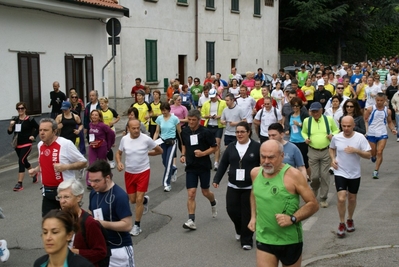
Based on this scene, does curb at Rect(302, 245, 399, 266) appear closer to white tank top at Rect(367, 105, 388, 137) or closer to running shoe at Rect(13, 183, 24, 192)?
white tank top at Rect(367, 105, 388, 137)

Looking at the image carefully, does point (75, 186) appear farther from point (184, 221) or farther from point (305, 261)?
point (184, 221)

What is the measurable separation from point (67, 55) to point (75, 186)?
15474 millimetres

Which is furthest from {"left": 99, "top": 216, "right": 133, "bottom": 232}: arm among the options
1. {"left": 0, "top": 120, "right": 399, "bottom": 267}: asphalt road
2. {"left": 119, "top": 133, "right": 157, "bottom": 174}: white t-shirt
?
{"left": 119, "top": 133, "right": 157, "bottom": 174}: white t-shirt

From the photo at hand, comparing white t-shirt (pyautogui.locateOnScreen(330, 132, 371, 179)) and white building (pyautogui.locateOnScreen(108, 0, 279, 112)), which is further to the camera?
white building (pyautogui.locateOnScreen(108, 0, 279, 112))

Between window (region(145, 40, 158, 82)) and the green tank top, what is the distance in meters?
21.8

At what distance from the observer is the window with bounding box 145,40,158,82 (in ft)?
88.9

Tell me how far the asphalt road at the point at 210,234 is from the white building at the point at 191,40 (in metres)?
14.3

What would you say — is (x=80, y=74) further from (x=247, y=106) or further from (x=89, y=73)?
(x=247, y=106)

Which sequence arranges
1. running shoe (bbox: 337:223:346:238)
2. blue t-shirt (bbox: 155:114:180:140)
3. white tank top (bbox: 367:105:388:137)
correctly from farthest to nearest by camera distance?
white tank top (bbox: 367:105:388:137) → blue t-shirt (bbox: 155:114:180:140) → running shoe (bbox: 337:223:346:238)

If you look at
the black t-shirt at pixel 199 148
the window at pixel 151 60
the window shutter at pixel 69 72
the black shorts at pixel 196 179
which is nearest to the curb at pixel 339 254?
the black shorts at pixel 196 179

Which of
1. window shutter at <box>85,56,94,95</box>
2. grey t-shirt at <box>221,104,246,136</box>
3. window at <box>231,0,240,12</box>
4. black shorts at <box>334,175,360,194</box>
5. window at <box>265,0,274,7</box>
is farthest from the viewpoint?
window at <box>265,0,274,7</box>

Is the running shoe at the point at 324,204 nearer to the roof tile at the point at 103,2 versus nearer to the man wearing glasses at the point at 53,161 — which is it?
the man wearing glasses at the point at 53,161

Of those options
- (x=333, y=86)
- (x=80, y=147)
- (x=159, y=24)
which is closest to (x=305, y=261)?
(x=80, y=147)

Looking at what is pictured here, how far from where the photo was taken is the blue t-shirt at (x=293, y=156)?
8.17 m
